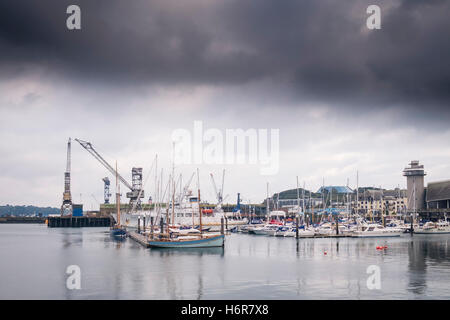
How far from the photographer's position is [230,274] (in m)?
49.9

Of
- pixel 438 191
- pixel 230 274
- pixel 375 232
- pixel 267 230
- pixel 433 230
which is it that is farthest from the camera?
pixel 438 191

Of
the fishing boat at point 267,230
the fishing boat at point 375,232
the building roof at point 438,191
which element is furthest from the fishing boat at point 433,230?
the building roof at point 438,191

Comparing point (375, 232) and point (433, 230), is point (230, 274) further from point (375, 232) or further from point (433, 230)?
point (433, 230)

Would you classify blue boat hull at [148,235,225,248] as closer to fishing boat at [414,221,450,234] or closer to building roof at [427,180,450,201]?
fishing boat at [414,221,450,234]

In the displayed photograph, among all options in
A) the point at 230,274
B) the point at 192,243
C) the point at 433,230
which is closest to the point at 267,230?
the point at 433,230

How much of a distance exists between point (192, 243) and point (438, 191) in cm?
12428

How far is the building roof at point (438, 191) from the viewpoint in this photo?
16588 cm

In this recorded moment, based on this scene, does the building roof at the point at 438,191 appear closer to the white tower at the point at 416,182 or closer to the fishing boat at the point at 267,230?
the white tower at the point at 416,182

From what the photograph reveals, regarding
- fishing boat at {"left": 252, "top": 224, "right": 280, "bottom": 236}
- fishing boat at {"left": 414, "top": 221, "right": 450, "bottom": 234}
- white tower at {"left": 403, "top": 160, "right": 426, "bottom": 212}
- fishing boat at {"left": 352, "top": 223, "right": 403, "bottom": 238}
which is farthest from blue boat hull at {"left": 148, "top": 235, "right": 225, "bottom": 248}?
white tower at {"left": 403, "top": 160, "right": 426, "bottom": 212}

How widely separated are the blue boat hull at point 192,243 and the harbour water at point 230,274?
146 cm

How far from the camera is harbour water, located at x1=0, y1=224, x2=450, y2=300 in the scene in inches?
1555

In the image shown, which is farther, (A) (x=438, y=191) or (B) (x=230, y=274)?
(A) (x=438, y=191)

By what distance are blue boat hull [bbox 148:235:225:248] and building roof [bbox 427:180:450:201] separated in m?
115
